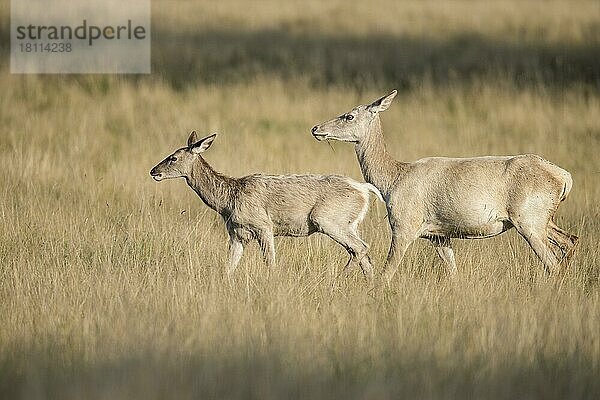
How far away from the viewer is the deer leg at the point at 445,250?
30.8 feet

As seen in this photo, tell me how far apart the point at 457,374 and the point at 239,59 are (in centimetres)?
1502

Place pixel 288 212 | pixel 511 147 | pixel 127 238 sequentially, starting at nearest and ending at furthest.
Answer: pixel 288 212
pixel 127 238
pixel 511 147

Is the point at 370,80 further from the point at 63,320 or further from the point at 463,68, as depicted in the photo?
the point at 63,320

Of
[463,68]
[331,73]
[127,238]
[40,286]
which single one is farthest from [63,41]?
[40,286]

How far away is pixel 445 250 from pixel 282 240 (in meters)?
1.74

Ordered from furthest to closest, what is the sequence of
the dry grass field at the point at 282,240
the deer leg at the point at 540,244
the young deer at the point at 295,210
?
the young deer at the point at 295,210
the deer leg at the point at 540,244
the dry grass field at the point at 282,240

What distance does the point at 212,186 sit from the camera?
9.93 metres

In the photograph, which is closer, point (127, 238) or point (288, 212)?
point (288, 212)

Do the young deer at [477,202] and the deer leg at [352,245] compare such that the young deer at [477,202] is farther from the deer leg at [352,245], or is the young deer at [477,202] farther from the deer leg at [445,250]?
the deer leg at [352,245]

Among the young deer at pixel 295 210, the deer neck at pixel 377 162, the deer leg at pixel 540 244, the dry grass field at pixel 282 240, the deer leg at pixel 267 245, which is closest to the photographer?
the dry grass field at pixel 282 240

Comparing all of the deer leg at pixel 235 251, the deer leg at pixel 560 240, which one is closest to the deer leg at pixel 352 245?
the deer leg at pixel 235 251

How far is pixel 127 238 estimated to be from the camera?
395 inches

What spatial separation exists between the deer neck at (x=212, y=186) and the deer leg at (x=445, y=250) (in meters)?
1.81

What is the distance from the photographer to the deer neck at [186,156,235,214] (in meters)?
9.80
